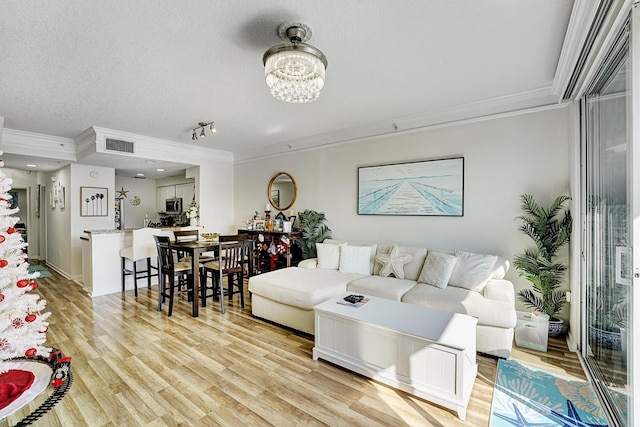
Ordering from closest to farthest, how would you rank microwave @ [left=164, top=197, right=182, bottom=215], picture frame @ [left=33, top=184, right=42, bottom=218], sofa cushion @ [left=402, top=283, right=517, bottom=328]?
sofa cushion @ [left=402, top=283, right=517, bottom=328], microwave @ [left=164, top=197, right=182, bottom=215], picture frame @ [left=33, top=184, right=42, bottom=218]

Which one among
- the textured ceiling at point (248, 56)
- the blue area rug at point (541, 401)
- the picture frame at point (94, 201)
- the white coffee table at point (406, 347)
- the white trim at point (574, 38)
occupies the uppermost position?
the textured ceiling at point (248, 56)

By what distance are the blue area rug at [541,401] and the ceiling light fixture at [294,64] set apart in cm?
261

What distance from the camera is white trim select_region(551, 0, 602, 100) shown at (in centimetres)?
176

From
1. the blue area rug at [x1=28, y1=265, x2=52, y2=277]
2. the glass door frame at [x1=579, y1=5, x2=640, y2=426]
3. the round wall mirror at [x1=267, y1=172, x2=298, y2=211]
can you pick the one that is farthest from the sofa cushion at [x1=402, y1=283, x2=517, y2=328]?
the blue area rug at [x1=28, y1=265, x2=52, y2=277]

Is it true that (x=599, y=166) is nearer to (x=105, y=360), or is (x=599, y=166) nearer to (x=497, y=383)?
(x=497, y=383)

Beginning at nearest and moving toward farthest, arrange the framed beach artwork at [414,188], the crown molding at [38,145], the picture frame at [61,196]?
the framed beach artwork at [414,188]
the crown molding at [38,145]
the picture frame at [61,196]

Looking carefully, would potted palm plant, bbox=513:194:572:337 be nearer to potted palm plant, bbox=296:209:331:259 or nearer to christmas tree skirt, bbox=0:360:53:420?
potted palm plant, bbox=296:209:331:259

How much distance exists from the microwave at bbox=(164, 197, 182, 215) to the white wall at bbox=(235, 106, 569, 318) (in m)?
4.44

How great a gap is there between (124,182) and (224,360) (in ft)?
24.0

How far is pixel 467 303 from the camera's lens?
2770 mm

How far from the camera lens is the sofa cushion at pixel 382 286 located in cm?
313

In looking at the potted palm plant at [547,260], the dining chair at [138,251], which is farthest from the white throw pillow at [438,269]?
the dining chair at [138,251]

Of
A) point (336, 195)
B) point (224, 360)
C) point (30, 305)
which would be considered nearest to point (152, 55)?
point (30, 305)

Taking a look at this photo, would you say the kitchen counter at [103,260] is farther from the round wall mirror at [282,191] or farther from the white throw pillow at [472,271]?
the white throw pillow at [472,271]
